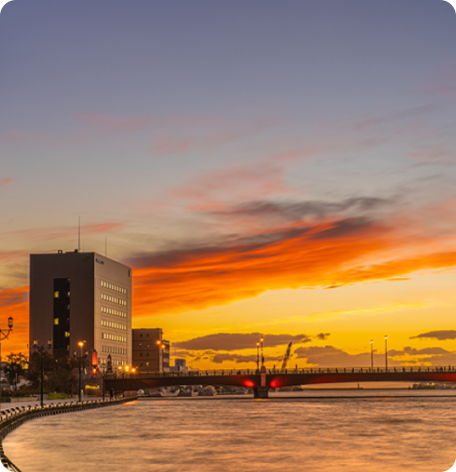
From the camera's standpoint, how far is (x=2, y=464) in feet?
132

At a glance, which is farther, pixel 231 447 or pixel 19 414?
pixel 19 414

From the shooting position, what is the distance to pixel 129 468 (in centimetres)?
4597

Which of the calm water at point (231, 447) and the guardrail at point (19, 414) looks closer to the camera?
the guardrail at point (19, 414)

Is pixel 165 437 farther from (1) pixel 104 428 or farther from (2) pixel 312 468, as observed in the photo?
(2) pixel 312 468

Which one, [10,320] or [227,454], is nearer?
[227,454]

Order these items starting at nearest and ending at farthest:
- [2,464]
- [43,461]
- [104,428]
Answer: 1. [2,464]
2. [43,461]
3. [104,428]

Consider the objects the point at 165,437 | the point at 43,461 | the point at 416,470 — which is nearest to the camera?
the point at 416,470

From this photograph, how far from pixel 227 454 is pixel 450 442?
20.4 meters

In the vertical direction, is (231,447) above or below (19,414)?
below

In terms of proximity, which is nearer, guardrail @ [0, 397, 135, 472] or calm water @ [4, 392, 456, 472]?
guardrail @ [0, 397, 135, 472]

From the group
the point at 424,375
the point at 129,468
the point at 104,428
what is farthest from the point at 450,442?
the point at 424,375

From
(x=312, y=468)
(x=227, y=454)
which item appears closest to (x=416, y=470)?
(x=312, y=468)

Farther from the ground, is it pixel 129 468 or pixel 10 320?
pixel 10 320

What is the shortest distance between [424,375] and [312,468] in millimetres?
148150
